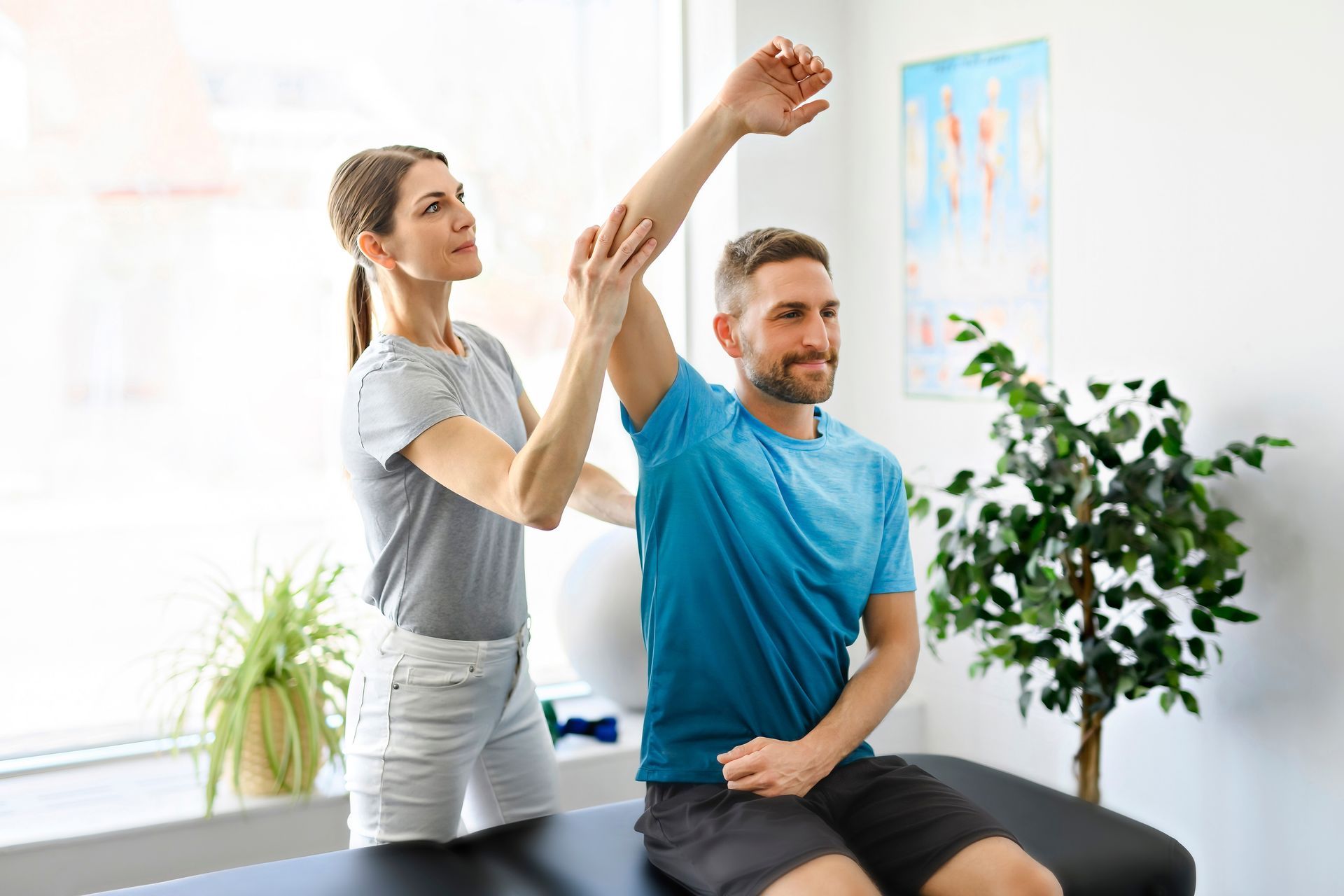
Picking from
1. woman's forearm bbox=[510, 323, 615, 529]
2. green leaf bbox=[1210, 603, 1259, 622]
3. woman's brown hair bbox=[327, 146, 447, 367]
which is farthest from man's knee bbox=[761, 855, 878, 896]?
green leaf bbox=[1210, 603, 1259, 622]

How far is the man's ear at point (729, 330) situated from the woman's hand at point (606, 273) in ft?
1.06

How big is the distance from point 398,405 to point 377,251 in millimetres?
269

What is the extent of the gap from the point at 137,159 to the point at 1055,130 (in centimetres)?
222

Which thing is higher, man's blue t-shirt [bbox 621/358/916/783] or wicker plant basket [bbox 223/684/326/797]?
man's blue t-shirt [bbox 621/358/916/783]

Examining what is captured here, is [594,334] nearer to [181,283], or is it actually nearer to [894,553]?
[894,553]

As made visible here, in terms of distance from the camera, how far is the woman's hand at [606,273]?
4.75ft

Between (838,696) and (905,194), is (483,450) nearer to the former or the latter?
(838,696)

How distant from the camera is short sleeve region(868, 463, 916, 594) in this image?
1802mm

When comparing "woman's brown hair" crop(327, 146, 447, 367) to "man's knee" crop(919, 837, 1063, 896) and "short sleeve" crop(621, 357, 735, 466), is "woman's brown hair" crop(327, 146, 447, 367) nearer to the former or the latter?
"short sleeve" crop(621, 357, 735, 466)

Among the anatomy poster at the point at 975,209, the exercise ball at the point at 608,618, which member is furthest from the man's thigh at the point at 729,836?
the anatomy poster at the point at 975,209

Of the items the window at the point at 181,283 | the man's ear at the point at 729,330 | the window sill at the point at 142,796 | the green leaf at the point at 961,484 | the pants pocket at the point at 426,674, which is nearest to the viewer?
the pants pocket at the point at 426,674

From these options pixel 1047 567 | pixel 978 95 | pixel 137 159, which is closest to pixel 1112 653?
pixel 1047 567

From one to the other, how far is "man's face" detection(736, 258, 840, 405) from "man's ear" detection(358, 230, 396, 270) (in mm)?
516

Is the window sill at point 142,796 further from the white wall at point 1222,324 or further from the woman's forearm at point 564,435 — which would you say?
the woman's forearm at point 564,435
